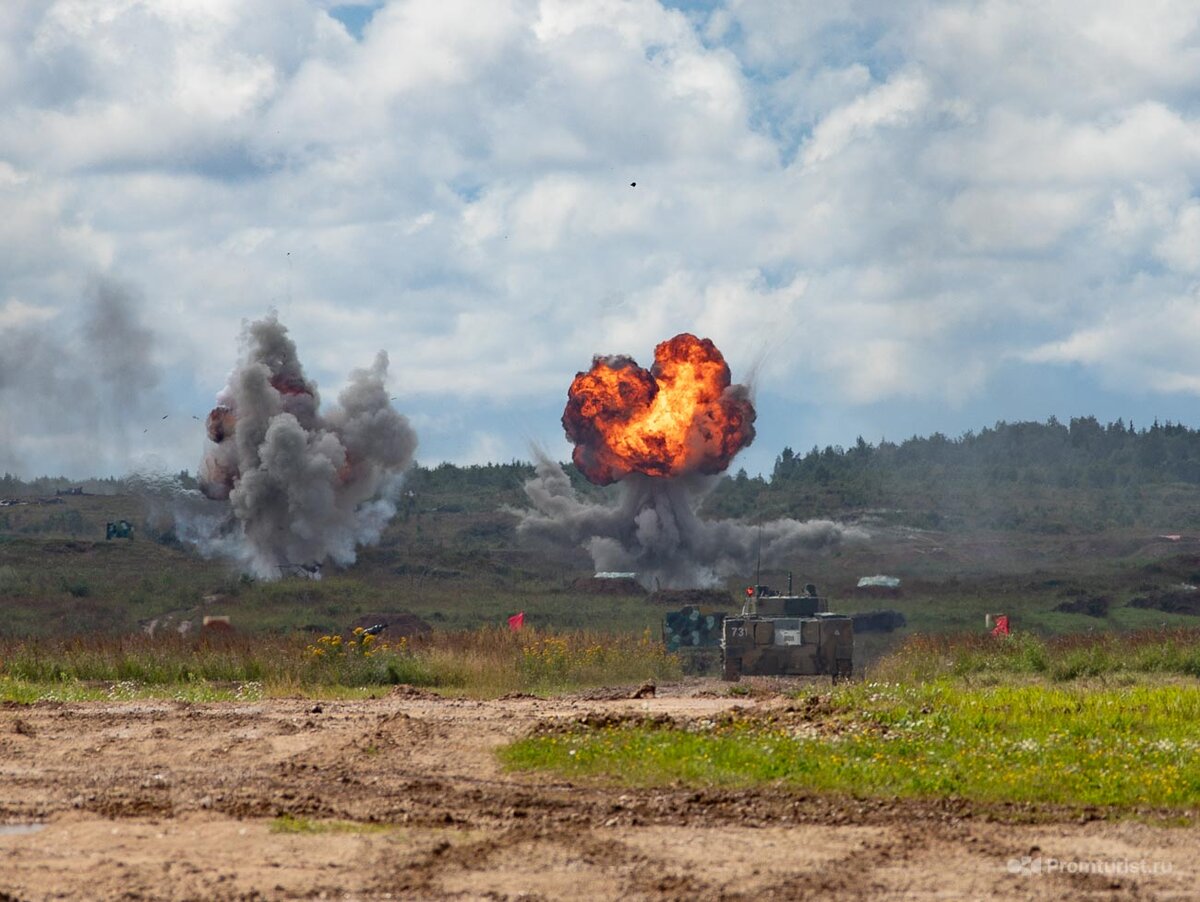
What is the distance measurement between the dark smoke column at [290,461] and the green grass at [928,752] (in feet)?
194

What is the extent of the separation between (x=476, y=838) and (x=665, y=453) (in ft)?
199

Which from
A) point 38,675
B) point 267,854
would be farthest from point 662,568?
point 267,854

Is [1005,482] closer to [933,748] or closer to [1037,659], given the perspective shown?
[1037,659]

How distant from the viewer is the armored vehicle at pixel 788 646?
1384 inches

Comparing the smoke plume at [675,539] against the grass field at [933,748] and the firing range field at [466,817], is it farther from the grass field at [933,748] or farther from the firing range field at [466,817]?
the grass field at [933,748]

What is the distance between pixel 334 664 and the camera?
31.8 m

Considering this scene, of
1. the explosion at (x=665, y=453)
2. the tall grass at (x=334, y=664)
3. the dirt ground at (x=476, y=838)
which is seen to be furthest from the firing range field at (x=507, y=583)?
the dirt ground at (x=476, y=838)

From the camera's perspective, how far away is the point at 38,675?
32438mm

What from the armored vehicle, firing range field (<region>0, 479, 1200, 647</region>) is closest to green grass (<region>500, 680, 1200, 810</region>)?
the armored vehicle

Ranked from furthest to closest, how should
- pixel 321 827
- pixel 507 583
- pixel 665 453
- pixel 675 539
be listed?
pixel 675 539 < pixel 507 583 < pixel 665 453 < pixel 321 827

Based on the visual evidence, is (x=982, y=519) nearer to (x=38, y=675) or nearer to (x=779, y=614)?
(x=779, y=614)

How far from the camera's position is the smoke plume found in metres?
77.6

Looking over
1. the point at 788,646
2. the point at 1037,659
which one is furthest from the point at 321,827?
the point at 788,646

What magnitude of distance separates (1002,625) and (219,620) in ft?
69.6
